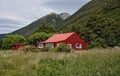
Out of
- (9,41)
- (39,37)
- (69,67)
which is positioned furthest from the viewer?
(9,41)

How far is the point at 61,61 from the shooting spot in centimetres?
1302

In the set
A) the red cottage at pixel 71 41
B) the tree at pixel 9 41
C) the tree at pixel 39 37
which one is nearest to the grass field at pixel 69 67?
the red cottage at pixel 71 41

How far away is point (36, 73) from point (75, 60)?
1953 millimetres

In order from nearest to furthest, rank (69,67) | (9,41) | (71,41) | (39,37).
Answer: (69,67), (71,41), (39,37), (9,41)

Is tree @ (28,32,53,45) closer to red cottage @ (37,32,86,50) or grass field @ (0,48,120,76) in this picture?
red cottage @ (37,32,86,50)

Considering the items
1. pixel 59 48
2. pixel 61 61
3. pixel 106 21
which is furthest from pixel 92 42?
pixel 61 61

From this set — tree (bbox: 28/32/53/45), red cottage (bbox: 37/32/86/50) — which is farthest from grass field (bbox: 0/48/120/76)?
tree (bbox: 28/32/53/45)

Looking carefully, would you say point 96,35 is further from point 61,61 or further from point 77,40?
point 61,61

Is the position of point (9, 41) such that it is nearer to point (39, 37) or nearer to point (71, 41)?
point (39, 37)

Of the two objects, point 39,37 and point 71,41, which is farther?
point 39,37

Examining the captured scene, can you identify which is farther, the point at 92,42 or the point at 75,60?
the point at 92,42

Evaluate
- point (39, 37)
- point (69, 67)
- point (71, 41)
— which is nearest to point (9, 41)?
point (39, 37)

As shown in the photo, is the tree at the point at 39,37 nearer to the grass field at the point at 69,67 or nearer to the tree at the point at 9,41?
the tree at the point at 9,41

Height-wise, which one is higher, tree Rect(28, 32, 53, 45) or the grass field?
tree Rect(28, 32, 53, 45)
